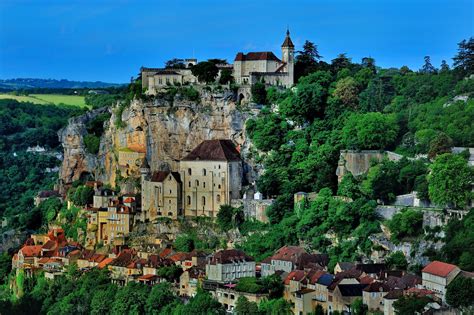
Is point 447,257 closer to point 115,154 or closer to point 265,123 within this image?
point 265,123

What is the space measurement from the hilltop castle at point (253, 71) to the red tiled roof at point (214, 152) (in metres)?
5.94

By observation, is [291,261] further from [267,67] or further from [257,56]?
[257,56]

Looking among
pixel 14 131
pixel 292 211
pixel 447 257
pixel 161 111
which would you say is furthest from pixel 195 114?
pixel 14 131

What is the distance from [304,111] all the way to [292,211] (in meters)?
8.55

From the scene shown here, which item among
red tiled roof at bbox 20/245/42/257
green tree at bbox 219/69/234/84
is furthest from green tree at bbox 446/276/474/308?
red tiled roof at bbox 20/245/42/257

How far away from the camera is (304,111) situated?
3007 inches

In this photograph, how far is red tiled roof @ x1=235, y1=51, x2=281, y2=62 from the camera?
3194 inches

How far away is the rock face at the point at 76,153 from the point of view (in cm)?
9006

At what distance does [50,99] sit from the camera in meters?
159

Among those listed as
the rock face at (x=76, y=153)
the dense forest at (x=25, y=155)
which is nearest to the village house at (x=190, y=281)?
the rock face at (x=76, y=153)

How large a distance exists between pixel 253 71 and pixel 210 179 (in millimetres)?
9790

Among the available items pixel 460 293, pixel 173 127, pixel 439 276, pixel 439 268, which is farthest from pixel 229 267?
pixel 173 127

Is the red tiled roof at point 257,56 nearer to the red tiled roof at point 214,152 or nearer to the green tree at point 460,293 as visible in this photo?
the red tiled roof at point 214,152

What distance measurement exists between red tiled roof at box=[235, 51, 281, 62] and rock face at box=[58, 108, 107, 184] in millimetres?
14824
